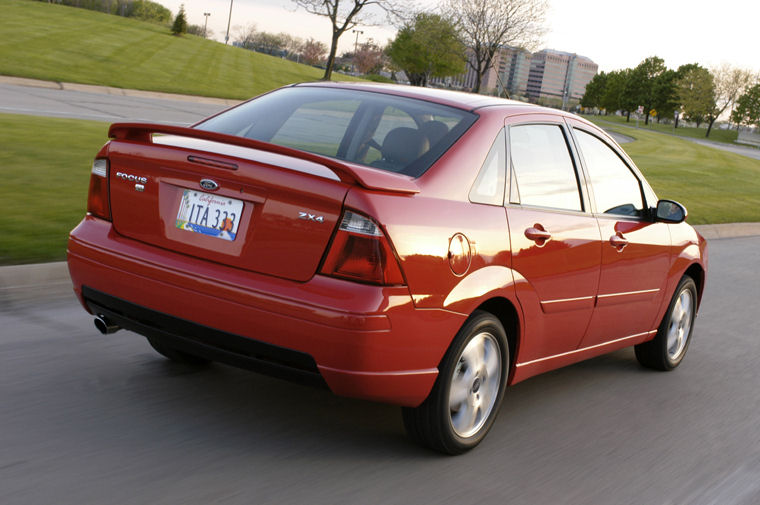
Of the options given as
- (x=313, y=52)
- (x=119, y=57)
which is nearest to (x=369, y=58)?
(x=313, y=52)

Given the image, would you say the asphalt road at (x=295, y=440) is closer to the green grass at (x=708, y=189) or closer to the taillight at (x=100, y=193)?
the taillight at (x=100, y=193)

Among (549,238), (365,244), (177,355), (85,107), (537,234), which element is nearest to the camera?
(365,244)

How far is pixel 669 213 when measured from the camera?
5.57 meters

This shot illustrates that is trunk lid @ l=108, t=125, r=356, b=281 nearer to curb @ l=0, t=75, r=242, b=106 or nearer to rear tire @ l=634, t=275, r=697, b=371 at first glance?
rear tire @ l=634, t=275, r=697, b=371

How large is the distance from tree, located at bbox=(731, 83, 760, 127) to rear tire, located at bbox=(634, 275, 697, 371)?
378 ft

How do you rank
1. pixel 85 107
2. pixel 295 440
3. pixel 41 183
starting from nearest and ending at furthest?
1. pixel 295 440
2. pixel 41 183
3. pixel 85 107

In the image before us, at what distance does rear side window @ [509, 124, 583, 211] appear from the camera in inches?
173

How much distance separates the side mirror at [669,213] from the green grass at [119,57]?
26.6 meters

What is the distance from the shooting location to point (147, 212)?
3.87m

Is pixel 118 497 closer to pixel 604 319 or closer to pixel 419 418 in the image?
pixel 419 418

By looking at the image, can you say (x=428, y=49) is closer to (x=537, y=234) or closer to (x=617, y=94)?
(x=537, y=234)

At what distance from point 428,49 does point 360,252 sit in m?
71.9

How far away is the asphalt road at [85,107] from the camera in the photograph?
719 inches

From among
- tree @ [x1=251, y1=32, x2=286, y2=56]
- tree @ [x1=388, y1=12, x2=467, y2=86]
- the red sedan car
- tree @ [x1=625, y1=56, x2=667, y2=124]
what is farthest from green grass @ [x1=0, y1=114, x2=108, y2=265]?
tree @ [x1=251, y1=32, x2=286, y2=56]
